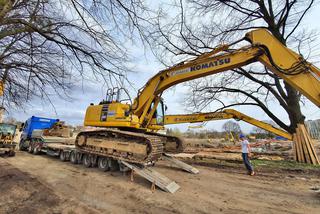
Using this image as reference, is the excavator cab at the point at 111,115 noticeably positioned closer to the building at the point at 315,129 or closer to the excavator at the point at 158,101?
the excavator at the point at 158,101

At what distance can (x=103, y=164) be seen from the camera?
24.5ft

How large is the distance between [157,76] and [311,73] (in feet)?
16.1

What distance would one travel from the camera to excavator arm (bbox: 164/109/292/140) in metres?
10.7

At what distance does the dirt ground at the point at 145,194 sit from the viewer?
3928mm

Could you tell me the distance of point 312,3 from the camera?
10336 millimetres

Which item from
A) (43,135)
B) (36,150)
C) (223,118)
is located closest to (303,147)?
(223,118)

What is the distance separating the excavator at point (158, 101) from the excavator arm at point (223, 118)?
12.1ft

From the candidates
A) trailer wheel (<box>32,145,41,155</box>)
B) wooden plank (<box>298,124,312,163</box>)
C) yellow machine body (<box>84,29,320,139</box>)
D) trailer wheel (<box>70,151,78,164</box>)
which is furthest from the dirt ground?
trailer wheel (<box>32,145,41,155</box>)

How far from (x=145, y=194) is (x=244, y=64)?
483 cm

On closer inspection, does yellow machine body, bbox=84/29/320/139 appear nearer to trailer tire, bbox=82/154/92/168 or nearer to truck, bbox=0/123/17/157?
trailer tire, bbox=82/154/92/168

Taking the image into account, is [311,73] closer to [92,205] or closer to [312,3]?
[92,205]

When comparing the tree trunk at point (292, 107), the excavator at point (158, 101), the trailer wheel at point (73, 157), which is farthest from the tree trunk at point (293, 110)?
the trailer wheel at point (73, 157)

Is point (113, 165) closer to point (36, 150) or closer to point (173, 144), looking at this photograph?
point (173, 144)

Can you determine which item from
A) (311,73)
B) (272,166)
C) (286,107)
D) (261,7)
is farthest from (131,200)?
(261,7)
